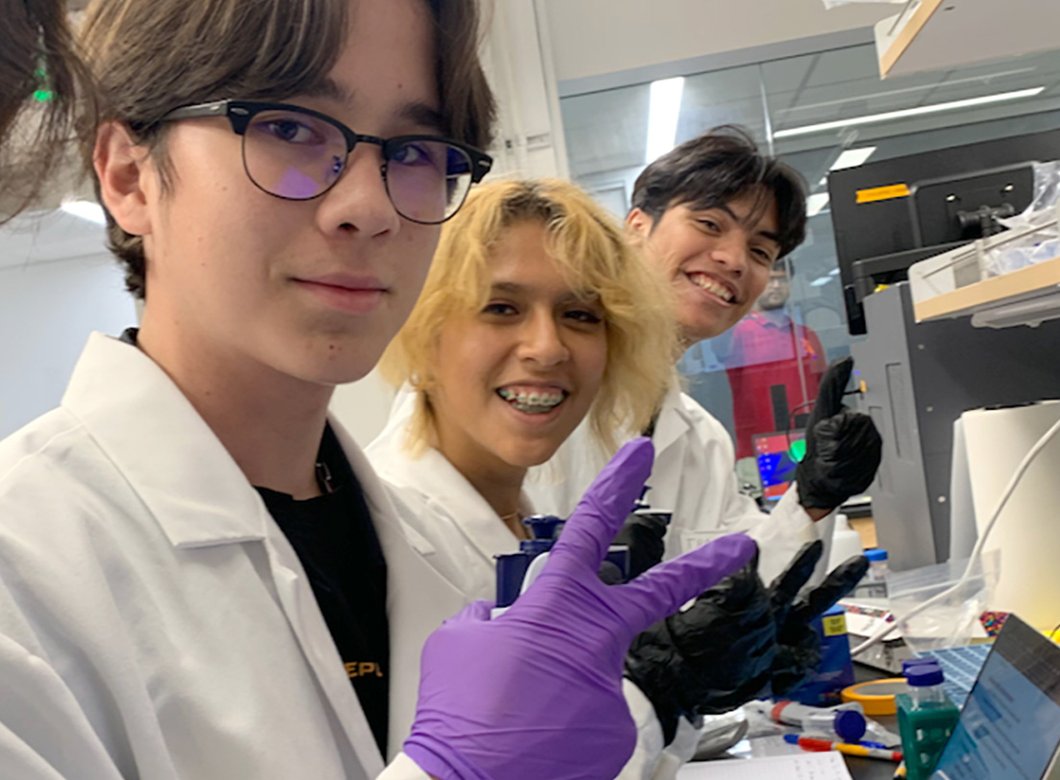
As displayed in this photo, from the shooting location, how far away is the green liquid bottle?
3.69ft

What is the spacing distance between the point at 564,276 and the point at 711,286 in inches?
36.4

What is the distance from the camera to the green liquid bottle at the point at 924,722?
1.13 meters

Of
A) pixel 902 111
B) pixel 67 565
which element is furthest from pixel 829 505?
pixel 902 111

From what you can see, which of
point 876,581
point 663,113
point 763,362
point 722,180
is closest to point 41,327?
point 663,113

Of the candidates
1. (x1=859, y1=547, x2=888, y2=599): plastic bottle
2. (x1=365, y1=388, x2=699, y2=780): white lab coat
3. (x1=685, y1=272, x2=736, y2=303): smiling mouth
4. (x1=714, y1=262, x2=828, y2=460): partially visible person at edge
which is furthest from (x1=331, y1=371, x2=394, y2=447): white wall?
(x1=859, y1=547, x2=888, y2=599): plastic bottle

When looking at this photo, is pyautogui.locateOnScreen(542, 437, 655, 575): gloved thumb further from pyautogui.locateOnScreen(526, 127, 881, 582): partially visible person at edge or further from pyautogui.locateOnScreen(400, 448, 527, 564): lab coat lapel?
pyautogui.locateOnScreen(526, 127, 881, 582): partially visible person at edge

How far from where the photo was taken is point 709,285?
230 centimetres

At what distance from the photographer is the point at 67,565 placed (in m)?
0.73

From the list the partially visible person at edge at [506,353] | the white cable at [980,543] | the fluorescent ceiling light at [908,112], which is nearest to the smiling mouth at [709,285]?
the partially visible person at edge at [506,353]

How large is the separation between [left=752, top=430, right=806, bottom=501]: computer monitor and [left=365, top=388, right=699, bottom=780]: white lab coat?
2.13 m

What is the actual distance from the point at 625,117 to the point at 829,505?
274 centimetres

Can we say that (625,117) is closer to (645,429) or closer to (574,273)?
(645,429)

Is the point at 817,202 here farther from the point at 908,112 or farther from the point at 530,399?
the point at 530,399

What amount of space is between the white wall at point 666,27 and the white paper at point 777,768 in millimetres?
3186
